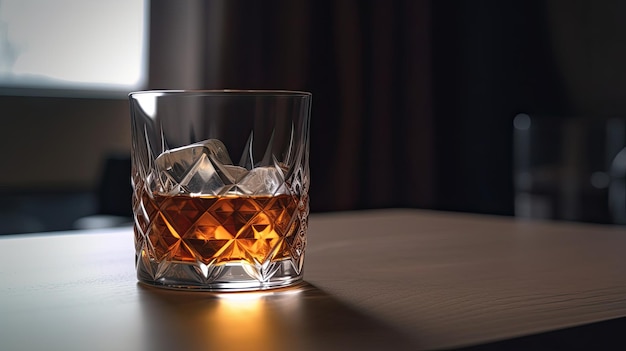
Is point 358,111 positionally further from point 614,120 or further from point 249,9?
point 614,120

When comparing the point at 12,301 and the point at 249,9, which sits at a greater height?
the point at 249,9

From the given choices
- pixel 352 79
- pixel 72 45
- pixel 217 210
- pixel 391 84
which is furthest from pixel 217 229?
pixel 391 84

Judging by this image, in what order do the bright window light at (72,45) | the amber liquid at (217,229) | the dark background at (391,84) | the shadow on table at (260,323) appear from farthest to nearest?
1. the dark background at (391,84)
2. the bright window light at (72,45)
3. the amber liquid at (217,229)
4. the shadow on table at (260,323)

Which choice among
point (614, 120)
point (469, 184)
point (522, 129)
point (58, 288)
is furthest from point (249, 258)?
point (469, 184)

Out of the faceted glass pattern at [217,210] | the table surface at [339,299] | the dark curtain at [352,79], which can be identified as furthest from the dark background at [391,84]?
the faceted glass pattern at [217,210]

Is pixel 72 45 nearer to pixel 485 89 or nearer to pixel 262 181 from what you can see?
pixel 485 89

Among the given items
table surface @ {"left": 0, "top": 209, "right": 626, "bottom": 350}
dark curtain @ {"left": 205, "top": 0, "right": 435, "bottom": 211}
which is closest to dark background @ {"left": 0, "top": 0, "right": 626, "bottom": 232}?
dark curtain @ {"left": 205, "top": 0, "right": 435, "bottom": 211}

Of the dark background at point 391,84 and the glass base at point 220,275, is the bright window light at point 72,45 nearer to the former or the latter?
the dark background at point 391,84
